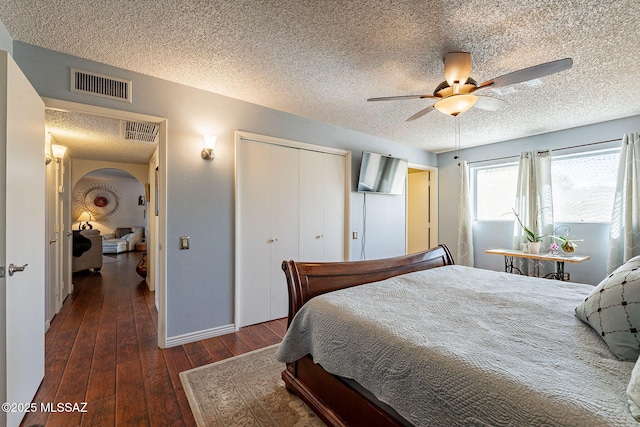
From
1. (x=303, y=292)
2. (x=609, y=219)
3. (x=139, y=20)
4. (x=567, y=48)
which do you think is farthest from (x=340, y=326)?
(x=609, y=219)

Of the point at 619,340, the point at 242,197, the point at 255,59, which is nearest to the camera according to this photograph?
the point at 619,340

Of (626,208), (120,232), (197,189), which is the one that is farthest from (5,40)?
(120,232)

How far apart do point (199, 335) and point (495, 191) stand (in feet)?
15.6

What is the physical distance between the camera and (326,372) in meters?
1.51

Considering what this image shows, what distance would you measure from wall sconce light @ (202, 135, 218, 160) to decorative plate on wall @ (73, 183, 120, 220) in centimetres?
833

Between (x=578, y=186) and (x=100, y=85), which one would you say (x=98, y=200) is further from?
(x=578, y=186)

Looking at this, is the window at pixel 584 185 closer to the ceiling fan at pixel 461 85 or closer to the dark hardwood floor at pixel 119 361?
the ceiling fan at pixel 461 85

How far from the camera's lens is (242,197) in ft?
9.62

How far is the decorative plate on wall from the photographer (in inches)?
328

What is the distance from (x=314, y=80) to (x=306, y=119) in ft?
3.14

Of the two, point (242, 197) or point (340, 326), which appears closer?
point (340, 326)

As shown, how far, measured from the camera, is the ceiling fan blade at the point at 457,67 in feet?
6.13

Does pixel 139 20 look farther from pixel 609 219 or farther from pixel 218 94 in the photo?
pixel 609 219

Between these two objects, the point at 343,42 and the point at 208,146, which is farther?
the point at 208,146
